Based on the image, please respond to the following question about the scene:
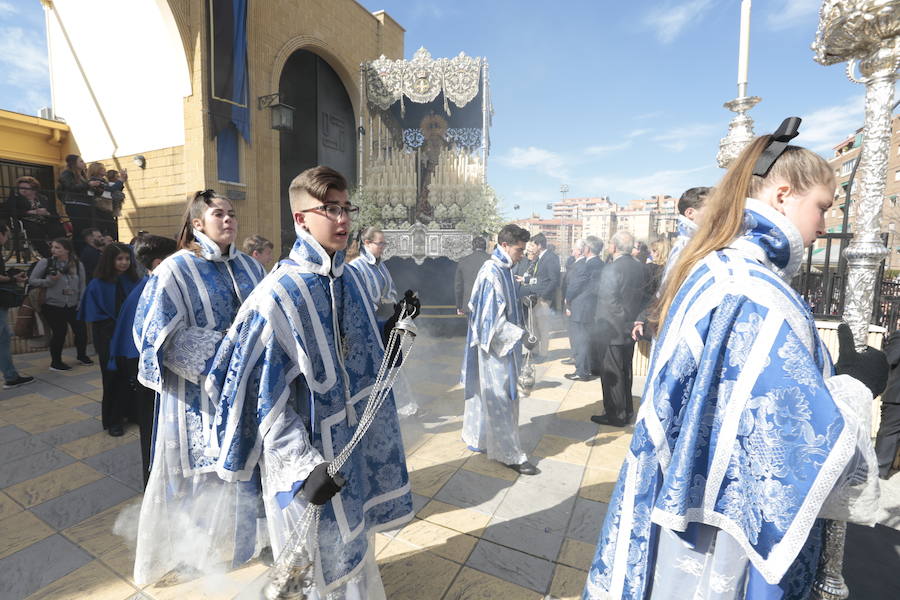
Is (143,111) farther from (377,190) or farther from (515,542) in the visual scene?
(515,542)

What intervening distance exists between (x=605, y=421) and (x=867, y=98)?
11.9 ft

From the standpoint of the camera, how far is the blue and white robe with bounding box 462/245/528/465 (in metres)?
3.88

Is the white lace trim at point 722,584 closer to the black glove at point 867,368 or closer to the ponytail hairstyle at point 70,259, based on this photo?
the black glove at point 867,368

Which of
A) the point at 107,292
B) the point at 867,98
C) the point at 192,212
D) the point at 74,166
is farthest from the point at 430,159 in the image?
the point at 867,98

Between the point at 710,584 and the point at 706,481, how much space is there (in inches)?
12.1

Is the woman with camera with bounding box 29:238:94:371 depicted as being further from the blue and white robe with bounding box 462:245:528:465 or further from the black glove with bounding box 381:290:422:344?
the black glove with bounding box 381:290:422:344

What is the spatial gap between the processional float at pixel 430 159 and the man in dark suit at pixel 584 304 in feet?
8.59

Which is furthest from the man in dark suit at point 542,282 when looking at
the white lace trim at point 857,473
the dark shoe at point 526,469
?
the white lace trim at point 857,473

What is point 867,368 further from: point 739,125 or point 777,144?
point 739,125

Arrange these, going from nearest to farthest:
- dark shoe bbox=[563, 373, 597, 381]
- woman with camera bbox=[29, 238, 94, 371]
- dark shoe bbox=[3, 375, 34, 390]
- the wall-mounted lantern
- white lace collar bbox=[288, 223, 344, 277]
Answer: white lace collar bbox=[288, 223, 344, 277] → dark shoe bbox=[3, 375, 34, 390] → woman with camera bbox=[29, 238, 94, 371] → dark shoe bbox=[563, 373, 597, 381] → the wall-mounted lantern

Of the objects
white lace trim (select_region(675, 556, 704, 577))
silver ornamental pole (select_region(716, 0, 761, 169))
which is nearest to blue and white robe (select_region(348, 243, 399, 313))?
silver ornamental pole (select_region(716, 0, 761, 169))

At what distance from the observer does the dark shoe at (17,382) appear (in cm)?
596

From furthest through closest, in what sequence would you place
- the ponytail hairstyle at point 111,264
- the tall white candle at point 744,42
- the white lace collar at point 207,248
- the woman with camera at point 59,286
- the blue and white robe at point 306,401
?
the woman with camera at point 59,286
the ponytail hairstyle at point 111,264
the tall white candle at point 744,42
the white lace collar at point 207,248
the blue and white robe at point 306,401

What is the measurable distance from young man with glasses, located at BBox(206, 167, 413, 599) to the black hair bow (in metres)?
1.49
